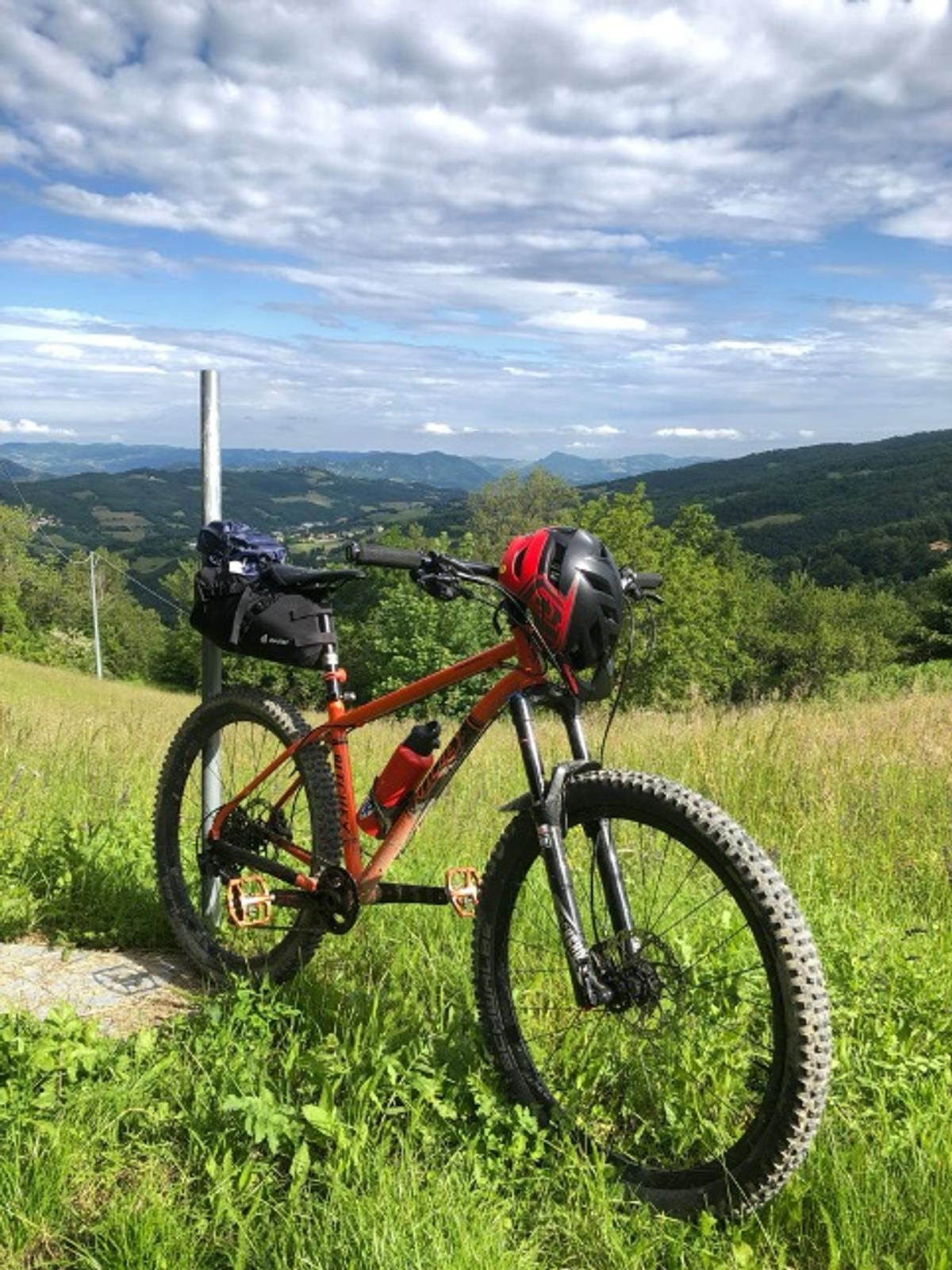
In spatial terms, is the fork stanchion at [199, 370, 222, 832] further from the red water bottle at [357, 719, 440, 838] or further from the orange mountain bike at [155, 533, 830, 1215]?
the red water bottle at [357, 719, 440, 838]

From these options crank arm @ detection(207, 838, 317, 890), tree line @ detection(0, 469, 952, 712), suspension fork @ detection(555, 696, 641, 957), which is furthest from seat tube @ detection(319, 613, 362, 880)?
tree line @ detection(0, 469, 952, 712)

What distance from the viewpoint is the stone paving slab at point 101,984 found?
10.4 ft

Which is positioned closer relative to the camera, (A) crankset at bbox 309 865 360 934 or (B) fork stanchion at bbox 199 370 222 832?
(A) crankset at bbox 309 865 360 934

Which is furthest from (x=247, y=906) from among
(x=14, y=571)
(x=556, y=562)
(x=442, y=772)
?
(x=14, y=571)

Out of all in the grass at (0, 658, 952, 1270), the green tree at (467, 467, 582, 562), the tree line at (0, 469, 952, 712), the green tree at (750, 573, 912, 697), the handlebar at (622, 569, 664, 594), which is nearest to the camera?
Result: the grass at (0, 658, 952, 1270)

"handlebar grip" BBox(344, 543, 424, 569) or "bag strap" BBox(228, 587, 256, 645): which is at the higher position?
"handlebar grip" BBox(344, 543, 424, 569)

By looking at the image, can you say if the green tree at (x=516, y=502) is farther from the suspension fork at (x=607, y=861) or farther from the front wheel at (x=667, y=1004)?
the suspension fork at (x=607, y=861)

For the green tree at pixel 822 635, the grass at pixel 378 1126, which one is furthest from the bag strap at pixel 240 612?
the green tree at pixel 822 635

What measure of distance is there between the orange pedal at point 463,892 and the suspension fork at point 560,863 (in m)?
0.36

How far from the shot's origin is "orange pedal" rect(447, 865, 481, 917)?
111 inches

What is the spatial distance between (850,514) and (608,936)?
14955 centimetres

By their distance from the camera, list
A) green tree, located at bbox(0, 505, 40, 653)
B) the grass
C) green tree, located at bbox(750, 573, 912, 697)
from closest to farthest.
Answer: the grass, green tree, located at bbox(750, 573, 912, 697), green tree, located at bbox(0, 505, 40, 653)

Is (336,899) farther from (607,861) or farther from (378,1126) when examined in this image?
(607,861)

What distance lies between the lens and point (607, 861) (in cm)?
245
